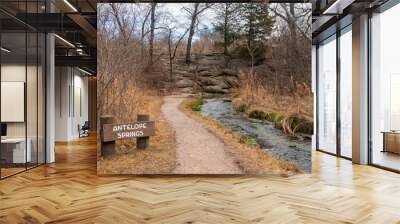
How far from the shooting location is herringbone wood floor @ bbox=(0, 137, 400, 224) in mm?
3996

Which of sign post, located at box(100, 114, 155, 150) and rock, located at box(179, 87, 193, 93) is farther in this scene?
rock, located at box(179, 87, 193, 93)

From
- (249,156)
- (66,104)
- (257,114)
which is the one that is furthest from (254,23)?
(66,104)

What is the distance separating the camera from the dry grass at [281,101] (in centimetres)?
643

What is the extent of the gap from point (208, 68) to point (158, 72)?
2.89 feet

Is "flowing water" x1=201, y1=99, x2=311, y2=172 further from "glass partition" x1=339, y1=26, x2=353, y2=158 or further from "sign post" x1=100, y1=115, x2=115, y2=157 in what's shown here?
"glass partition" x1=339, y1=26, x2=353, y2=158

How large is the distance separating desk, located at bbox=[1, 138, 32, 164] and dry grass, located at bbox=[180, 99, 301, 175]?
3.11 metres

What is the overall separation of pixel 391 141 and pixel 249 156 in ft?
9.82

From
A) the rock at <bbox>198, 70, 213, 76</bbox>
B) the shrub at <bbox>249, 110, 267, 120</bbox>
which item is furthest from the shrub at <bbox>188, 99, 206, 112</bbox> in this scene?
the shrub at <bbox>249, 110, 267, 120</bbox>

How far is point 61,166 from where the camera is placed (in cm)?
770

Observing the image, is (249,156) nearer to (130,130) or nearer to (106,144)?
(130,130)

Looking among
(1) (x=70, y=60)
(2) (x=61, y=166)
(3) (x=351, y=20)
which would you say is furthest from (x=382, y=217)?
(1) (x=70, y=60)

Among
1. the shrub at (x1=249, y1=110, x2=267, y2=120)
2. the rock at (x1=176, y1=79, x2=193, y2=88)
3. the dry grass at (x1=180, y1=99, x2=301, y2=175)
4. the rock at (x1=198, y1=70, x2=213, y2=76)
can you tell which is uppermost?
the rock at (x1=198, y1=70, x2=213, y2=76)

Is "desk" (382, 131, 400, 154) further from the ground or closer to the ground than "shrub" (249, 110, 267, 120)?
closer to the ground

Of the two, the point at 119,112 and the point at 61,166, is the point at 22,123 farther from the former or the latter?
the point at 119,112
